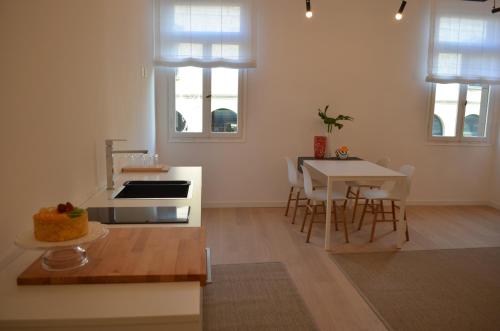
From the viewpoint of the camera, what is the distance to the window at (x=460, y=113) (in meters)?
5.71

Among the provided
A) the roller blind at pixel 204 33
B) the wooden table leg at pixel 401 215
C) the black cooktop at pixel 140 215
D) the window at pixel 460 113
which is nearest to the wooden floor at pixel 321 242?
the wooden table leg at pixel 401 215

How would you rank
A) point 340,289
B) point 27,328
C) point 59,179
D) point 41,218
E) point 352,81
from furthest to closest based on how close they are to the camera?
point 352,81
point 340,289
point 59,179
point 41,218
point 27,328

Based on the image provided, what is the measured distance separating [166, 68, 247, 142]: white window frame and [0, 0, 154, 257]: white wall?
2132 millimetres

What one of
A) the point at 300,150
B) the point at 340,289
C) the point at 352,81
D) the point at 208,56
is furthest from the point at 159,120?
the point at 340,289

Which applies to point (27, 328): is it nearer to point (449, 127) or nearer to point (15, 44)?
point (15, 44)

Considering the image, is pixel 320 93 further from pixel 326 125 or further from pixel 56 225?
pixel 56 225

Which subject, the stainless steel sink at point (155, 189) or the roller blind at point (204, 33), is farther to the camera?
the roller blind at point (204, 33)

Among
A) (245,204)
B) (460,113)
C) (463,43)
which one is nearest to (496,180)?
(460,113)

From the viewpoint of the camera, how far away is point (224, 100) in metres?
5.39

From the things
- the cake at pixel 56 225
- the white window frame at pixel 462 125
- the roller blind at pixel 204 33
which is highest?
the roller blind at pixel 204 33

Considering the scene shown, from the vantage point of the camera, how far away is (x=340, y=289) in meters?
3.12

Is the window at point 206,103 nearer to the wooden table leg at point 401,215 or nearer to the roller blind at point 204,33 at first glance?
the roller blind at point 204,33

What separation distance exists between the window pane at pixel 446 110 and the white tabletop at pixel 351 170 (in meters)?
1.75

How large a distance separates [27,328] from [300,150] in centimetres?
469
